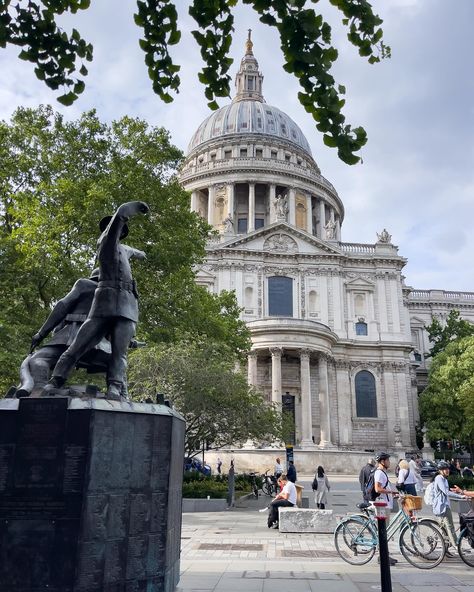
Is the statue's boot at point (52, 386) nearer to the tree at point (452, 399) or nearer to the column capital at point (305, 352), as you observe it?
the column capital at point (305, 352)

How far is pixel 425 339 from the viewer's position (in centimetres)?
6569

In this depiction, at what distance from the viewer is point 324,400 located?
45.7 meters

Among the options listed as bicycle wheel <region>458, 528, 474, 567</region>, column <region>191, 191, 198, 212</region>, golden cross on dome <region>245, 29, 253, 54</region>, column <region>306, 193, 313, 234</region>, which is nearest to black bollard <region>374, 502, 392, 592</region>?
bicycle wheel <region>458, 528, 474, 567</region>

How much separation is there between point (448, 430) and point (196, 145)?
51.1 metres

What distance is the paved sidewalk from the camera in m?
8.01

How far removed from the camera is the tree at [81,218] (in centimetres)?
1944

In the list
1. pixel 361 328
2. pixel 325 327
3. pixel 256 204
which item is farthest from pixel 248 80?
pixel 325 327

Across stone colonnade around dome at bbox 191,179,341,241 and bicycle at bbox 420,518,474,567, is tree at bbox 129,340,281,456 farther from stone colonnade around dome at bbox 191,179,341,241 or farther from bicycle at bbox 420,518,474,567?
stone colonnade around dome at bbox 191,179,341,241

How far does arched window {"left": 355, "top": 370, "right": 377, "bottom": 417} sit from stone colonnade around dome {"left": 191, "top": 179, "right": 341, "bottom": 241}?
62.0ft

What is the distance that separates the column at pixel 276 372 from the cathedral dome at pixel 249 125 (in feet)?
131

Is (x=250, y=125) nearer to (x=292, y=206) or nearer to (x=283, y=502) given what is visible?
(x=292, y=206)

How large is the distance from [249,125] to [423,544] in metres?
73.1

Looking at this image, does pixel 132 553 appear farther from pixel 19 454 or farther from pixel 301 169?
pixel 301 169

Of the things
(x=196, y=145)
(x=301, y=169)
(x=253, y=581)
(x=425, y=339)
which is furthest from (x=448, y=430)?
(x=196, y=145)
